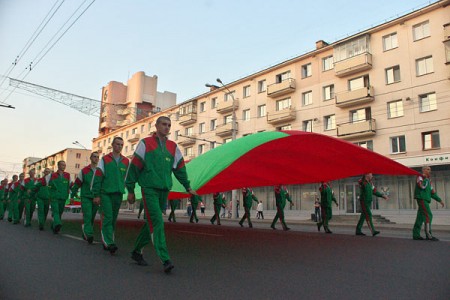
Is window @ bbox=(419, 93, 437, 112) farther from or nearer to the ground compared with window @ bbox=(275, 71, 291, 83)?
nearer to the ground

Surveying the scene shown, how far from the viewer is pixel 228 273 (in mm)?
5145

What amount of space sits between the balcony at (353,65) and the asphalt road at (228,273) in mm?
24765

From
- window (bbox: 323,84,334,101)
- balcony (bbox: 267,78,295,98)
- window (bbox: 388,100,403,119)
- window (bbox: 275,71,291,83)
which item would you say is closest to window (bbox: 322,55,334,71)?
window (bbox: 323,84,334,101)

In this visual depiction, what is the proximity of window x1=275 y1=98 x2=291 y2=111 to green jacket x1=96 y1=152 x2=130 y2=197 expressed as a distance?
1186 inches

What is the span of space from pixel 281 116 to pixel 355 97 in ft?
25.7

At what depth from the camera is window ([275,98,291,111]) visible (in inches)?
1448

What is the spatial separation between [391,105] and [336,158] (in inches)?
749

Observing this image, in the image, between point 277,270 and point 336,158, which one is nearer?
point 277,270

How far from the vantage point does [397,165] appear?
39.3ft

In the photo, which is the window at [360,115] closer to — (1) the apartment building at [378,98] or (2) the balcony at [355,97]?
(1) the apartment building at [378,98]

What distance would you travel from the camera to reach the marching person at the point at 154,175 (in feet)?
17.4

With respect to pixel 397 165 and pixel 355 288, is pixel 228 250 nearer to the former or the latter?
pixel 355 288

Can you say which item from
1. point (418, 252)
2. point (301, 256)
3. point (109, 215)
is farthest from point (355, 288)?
point (109, 215)

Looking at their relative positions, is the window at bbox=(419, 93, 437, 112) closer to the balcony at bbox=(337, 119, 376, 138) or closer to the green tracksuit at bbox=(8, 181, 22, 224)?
the balcony at bbox=(337, 119, 376, 138)
